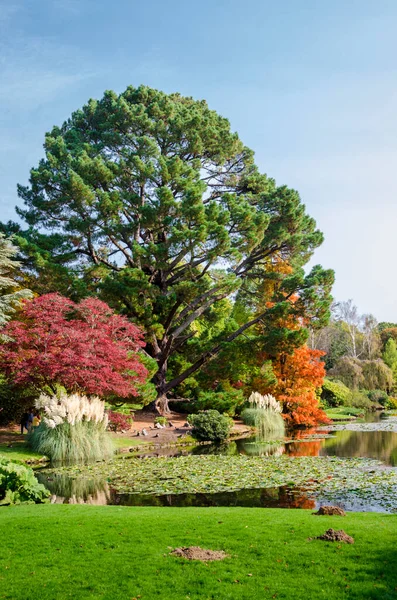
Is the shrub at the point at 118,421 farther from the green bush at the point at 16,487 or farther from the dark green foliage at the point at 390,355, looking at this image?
the dark green foliage at the point at 390,355

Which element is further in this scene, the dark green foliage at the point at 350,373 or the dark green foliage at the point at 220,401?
the dark green foliage at the point at 350,373

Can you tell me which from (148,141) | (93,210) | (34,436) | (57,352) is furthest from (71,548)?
(148,141)

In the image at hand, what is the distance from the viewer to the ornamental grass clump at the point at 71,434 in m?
14.1

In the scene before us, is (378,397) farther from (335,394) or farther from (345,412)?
(345,412)

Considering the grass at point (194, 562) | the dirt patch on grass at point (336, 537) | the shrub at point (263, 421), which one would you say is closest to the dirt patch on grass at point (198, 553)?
the grass at point (194, 562)

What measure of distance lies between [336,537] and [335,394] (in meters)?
33.3

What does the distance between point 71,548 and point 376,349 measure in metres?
51.0

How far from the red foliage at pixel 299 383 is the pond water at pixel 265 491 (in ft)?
23.5

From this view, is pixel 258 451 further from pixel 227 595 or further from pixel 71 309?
pixel 227 595

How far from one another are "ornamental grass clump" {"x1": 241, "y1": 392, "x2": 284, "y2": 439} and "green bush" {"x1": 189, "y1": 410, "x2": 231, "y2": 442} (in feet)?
8.58

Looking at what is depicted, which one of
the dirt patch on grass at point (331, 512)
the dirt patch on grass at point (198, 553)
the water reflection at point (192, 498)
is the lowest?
the water reflection at point (192, 498)

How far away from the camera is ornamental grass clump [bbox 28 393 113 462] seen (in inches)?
553

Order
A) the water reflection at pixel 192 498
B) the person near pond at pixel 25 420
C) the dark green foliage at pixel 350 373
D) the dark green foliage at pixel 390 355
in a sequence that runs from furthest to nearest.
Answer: the dark green foliage at pixel 390 355
the dark green foliage at pixel 350 373
the person near pond at pixel 25 420
the water reflection at pixel 192 498

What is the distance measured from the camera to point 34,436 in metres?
14.8
